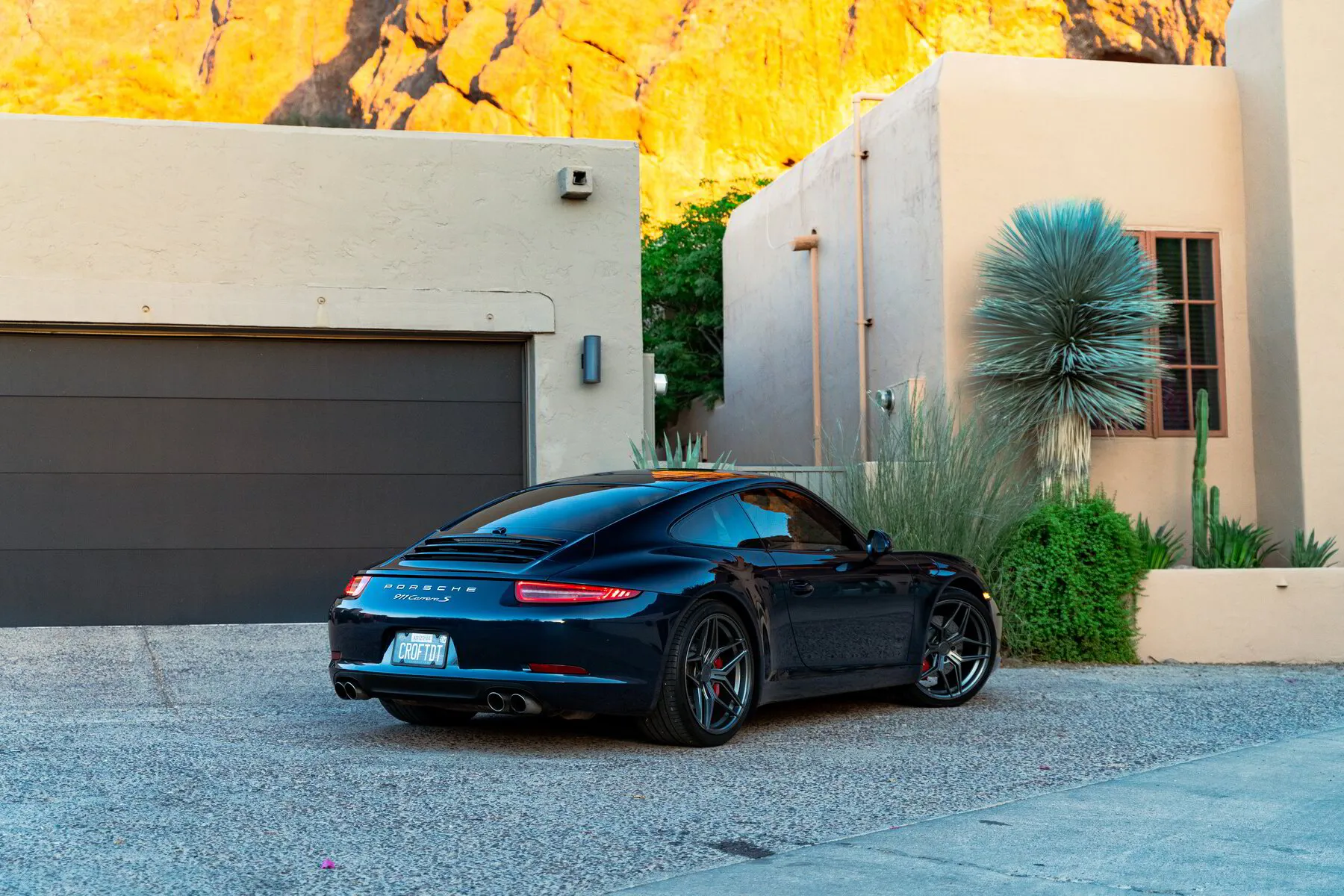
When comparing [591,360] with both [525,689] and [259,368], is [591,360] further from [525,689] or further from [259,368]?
[525,689]

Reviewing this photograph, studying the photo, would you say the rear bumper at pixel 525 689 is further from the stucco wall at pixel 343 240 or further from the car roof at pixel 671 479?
the stucco wall at pixel 343 240

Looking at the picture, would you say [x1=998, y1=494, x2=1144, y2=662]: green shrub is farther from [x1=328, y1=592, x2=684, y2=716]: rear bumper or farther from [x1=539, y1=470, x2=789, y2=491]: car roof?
[x1=328, y1=592, x2=684, y2=716]: rear bumper

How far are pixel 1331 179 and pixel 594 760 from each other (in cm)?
994

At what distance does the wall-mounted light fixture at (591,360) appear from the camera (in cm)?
1208

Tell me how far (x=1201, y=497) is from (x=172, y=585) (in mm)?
8411

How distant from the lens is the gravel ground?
476 centimetres

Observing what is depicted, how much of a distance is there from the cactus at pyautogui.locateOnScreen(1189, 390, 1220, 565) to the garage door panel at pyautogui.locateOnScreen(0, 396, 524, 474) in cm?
571

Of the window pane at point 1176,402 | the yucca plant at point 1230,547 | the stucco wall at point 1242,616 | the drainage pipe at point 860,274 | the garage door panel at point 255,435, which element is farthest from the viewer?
the drainage pipe at point 860,274

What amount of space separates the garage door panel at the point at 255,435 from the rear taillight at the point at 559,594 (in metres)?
5.68

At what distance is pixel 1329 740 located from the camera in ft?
25.4

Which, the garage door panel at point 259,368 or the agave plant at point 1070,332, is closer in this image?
the garage door panel at point 259,368

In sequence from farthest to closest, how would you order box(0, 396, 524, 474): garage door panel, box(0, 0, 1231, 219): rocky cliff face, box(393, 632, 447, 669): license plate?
box(0, 0, 1231, 219): rocky cliff face, box(0, 396, 524, 474): garage door panel, box(393, 632, 447, 669): license plate

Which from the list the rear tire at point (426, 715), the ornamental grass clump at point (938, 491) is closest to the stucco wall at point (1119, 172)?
the ornamental grass clump at point (938, 491)

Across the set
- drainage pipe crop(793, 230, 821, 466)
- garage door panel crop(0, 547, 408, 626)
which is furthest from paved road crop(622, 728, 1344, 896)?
drainage pipe crop(793, 230, 821, 466)
